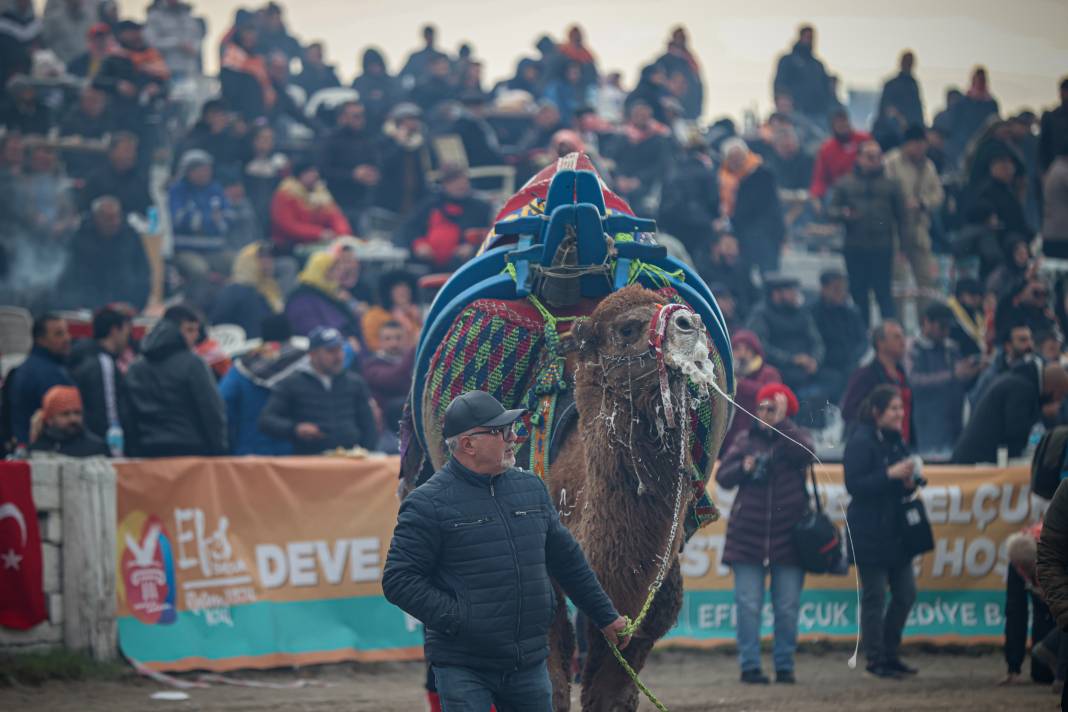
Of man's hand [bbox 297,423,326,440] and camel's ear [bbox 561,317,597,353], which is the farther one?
man's hand [bbox 297,423,326,440]

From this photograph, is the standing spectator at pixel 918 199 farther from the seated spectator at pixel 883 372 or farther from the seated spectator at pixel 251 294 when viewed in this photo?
the seated spectator at pixel 251 294

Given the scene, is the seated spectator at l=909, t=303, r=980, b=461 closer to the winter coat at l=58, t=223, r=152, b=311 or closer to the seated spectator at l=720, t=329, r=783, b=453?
the seated spectator at l=720, t=329, r=783, b=453

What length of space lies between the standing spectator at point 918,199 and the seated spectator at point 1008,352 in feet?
10.6

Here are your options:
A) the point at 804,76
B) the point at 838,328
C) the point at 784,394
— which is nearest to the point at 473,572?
the point at 784,394

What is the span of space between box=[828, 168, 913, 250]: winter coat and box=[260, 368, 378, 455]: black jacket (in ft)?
→ 20.9

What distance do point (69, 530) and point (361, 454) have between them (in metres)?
2.13

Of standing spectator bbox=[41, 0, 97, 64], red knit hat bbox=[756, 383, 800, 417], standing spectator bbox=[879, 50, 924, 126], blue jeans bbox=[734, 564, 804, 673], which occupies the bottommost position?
blue jeans bbox=[734, 564, 804, 673]

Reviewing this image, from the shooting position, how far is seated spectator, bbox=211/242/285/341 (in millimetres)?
14242

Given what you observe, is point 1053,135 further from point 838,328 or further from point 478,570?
point 478,570

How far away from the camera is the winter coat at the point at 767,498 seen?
33.6 feet

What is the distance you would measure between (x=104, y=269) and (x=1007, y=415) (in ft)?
26.5

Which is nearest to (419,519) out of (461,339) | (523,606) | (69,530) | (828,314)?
(523,606)

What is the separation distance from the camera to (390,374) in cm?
1269

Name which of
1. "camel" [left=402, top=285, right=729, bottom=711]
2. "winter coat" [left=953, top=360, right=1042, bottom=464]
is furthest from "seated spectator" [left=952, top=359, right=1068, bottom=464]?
"camel" [left=402, top=285, right=729, bottom=711]
